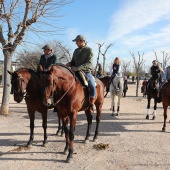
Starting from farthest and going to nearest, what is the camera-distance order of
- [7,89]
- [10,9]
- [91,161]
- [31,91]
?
[7,89] < [10,9] < [31,91] < [91,161]

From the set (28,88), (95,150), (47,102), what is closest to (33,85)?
(28,88)

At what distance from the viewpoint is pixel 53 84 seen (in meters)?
4.62

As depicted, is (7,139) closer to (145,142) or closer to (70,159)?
(70,159)

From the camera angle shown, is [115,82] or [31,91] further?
[115,82]

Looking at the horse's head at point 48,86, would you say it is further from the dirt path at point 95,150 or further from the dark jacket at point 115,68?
the dark jacket at point 115,68

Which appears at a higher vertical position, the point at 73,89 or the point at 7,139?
Result: the point at 73,89

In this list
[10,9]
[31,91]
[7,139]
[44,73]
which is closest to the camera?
[44,73]

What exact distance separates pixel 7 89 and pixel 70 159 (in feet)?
20.9

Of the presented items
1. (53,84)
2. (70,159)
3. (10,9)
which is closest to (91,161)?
(70,159)

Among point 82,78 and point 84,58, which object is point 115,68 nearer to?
point 84,58

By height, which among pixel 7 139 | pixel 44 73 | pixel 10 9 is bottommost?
pixel 7 139

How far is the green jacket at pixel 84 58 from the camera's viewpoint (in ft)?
19.2

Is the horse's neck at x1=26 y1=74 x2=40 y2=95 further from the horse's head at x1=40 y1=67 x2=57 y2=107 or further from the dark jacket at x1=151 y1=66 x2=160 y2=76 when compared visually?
the dark jacket at x1=151 y1=66 x2=160 y2=76

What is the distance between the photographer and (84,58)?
5926mm
